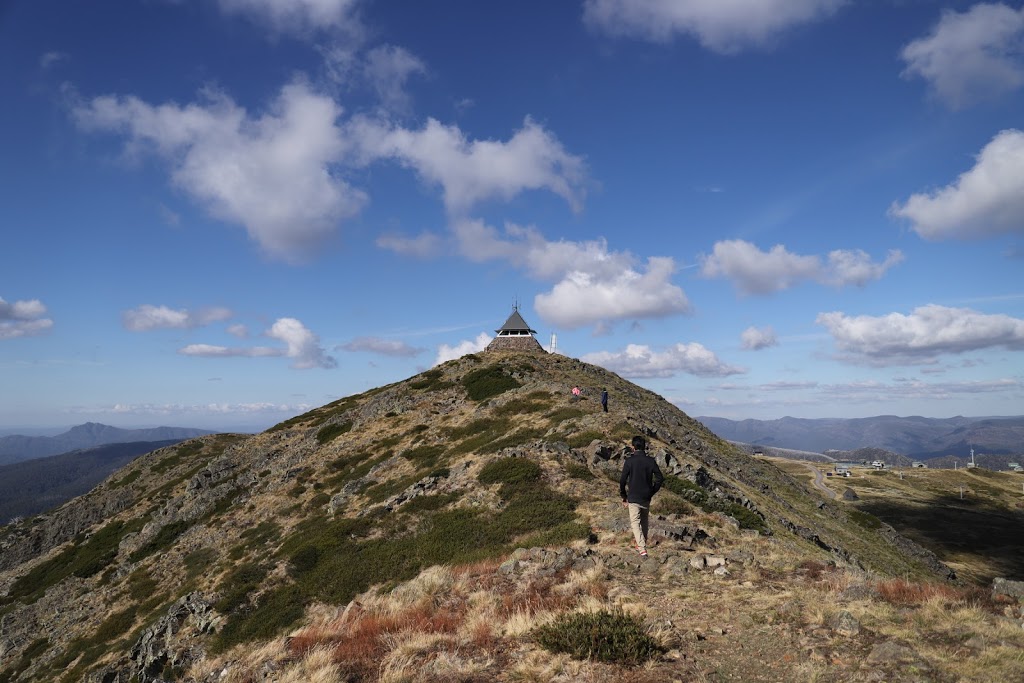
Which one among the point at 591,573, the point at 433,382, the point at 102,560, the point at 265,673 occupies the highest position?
the point at 433,382

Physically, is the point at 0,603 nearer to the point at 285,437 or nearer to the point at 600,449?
the point at 285,437

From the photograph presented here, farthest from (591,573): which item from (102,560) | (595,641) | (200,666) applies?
(102,560)

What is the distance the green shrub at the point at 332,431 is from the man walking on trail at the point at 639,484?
5415cm

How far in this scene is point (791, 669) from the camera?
9.36 metres

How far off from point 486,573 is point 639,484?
20.5 ft

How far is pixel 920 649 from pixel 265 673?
1491 centimetres

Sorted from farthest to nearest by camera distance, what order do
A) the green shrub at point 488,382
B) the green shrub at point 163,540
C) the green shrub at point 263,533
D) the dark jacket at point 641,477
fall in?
the green shrub at point 488,382
the green shrub at point 163,540
the green shrub at point 263,533
the dark jacket at point 641,477

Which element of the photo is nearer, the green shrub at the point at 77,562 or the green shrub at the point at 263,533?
the green shrub at the point at 263,533

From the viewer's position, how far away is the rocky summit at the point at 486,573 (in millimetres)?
10344

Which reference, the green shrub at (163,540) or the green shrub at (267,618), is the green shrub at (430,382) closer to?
the green shrub at (163,540)

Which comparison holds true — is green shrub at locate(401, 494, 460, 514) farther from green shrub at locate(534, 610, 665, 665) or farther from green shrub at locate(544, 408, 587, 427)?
green shrub at locate(534, 610, 665, 665)

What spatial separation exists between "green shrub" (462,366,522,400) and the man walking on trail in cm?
4301

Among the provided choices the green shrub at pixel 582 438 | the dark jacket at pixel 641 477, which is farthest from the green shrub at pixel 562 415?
the dark jacket at pixel 641 477

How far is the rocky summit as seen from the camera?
10344 millimetres
